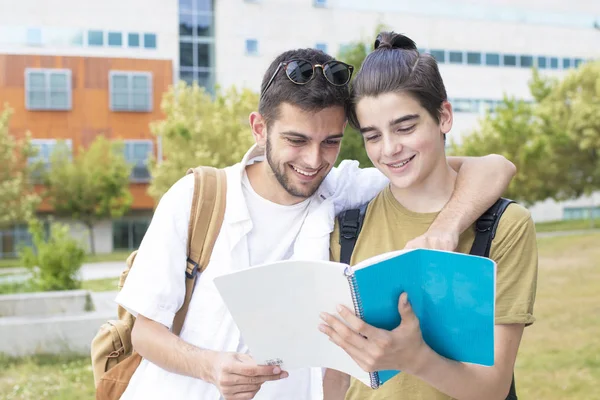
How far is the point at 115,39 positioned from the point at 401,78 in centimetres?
2634

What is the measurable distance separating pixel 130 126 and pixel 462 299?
26.2m

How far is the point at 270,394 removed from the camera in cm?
194

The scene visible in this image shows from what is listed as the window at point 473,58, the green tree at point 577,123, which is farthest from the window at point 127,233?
the window at point 473,58

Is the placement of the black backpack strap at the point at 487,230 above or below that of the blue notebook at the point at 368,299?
above

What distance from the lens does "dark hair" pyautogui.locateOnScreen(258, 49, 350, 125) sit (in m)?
1.91

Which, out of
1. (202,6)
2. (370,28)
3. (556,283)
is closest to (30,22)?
(202,6)

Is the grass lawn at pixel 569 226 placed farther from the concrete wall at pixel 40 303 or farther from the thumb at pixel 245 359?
the thumb at pixel 245 359

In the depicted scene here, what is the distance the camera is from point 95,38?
1027 inches

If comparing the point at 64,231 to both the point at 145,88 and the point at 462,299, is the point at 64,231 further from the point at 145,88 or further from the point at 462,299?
the point at 145,88

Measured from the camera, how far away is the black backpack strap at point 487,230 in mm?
1743

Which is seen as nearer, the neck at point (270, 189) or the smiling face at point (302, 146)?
the smiling face at point (302, 146)

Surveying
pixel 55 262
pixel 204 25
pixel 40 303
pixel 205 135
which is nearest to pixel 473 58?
pixel 204 25

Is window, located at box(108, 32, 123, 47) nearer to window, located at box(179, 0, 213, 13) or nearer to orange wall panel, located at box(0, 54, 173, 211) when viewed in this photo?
orange wall panel, located at box(0, 54, 173, 211)

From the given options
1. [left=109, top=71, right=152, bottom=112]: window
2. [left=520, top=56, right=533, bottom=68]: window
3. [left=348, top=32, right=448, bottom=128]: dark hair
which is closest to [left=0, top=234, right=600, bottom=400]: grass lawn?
[left=348, top=32, right=448, bottom=128]: dark hair
